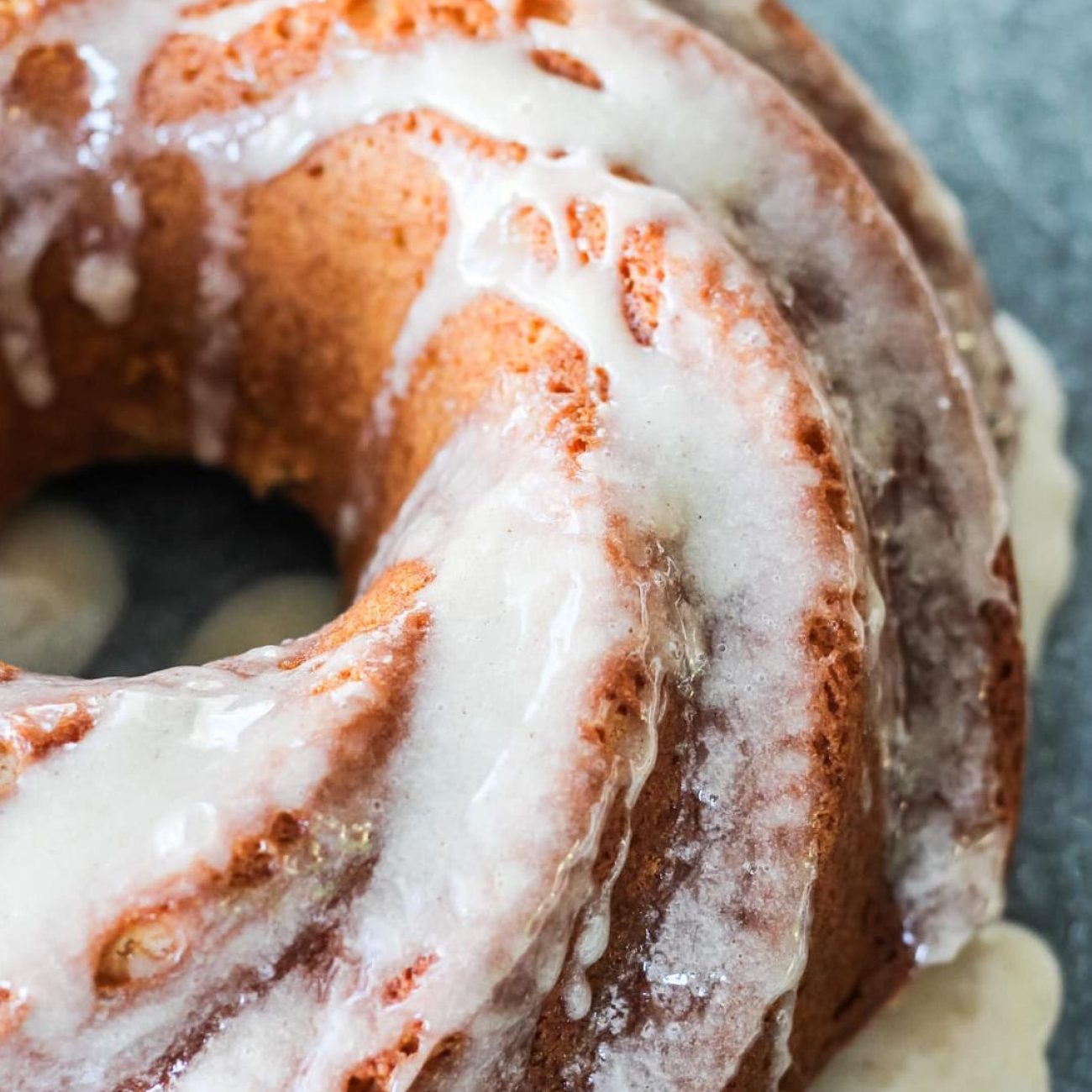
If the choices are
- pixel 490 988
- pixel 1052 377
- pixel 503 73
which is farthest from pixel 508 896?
pixel 1052 377

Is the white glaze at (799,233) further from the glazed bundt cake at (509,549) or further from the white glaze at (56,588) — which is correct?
the white glaze at (56,588)

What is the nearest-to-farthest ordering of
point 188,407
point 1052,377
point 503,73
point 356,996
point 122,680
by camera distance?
point 356,996 < point 122,680 < point 503,73 < point 188,407 < point 1052,377

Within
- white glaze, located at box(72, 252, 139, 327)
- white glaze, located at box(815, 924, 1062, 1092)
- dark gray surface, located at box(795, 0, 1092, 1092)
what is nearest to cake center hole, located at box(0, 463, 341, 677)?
white glaze, located at box(72, 252, 139, 327)

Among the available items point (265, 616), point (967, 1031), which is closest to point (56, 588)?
point (265, 616)

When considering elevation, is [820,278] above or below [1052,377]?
above

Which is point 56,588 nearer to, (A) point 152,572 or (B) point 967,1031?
(A) point 152,572

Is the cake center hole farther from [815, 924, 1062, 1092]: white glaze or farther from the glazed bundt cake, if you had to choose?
[815, 924, 1062, 1092]: white glaze

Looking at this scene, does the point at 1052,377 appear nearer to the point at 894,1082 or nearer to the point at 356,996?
the point at 894,1082
